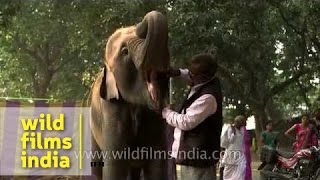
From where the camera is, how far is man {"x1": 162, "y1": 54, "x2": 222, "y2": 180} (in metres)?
3.40

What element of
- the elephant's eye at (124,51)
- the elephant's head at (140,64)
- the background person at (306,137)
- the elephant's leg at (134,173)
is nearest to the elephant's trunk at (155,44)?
the elephant's head at (140,64)

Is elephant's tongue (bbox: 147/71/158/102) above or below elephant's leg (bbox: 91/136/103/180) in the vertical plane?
above

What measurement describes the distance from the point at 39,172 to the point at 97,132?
12.7 feet

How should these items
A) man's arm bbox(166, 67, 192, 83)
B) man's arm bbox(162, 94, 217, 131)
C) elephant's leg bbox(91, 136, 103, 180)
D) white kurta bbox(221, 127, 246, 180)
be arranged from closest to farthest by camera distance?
man's arm bbox(166, 67, 192, 83) < man's arm bbox(162, 94, 217, 131) < elephant's leg bbox(91, 136, 103, 180) < white kurta bbox(221, 127, 246, 180)

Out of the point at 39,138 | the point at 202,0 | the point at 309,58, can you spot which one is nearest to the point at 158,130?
the point at 39,138

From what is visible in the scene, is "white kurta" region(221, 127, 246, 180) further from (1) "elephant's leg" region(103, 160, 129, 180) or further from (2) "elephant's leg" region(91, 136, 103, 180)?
(1) "elephant's leg" region(103, 160, 129, 180)

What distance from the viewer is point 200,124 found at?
11.3 feet

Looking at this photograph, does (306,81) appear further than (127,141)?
Yes

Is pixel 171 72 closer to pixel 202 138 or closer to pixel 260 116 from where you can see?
pixel 202 138

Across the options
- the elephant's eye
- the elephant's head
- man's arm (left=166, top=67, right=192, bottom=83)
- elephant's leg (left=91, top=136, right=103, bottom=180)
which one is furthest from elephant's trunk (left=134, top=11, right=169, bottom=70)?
elephant's leg (left=91, top=136, right=103, bottom=180)

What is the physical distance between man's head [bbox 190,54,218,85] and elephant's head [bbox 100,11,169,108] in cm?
36

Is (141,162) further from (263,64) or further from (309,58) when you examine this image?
(309,58)

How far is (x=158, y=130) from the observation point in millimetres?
3562

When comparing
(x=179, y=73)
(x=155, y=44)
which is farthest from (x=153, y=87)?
(x=179, y=73)
